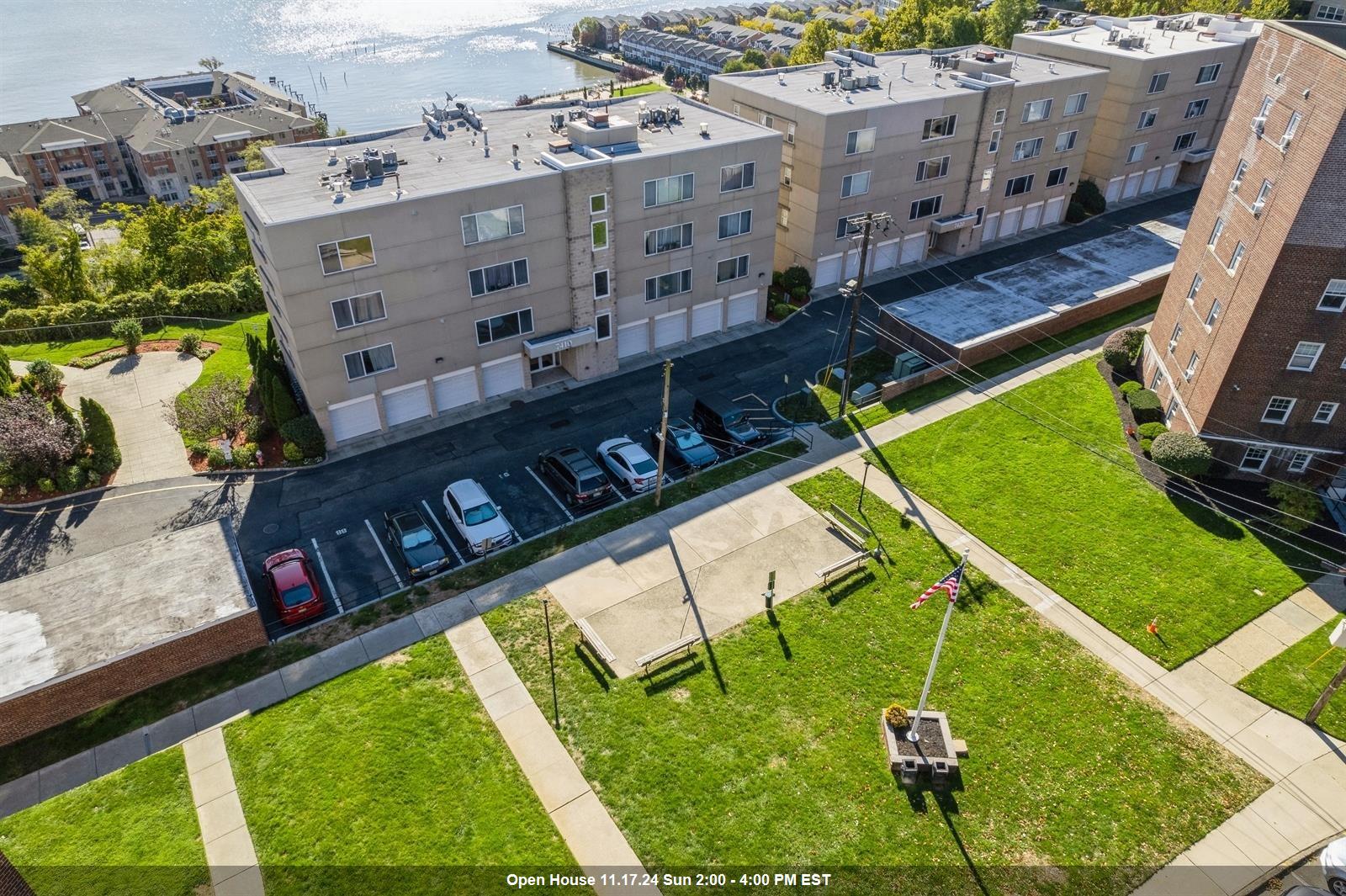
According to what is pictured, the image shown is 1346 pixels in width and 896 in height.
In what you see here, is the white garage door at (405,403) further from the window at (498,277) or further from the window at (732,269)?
the window at (732,269)

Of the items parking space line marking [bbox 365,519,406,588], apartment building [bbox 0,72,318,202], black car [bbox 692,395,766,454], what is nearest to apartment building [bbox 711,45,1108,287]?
black car [bbox 692,395,766,454]

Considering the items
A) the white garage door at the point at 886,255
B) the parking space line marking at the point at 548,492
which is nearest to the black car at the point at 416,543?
the parking space line marking at the point at 548,492

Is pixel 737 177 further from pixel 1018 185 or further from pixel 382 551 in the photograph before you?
pixel 1018 185

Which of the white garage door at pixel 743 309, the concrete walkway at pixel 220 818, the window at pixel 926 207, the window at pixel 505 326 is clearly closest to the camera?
the concrete walkway at pixel 220 818

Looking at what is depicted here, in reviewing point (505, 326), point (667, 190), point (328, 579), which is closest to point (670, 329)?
point (667, 190)

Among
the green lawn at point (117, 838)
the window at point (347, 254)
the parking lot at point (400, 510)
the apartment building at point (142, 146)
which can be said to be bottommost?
the apartment building at point (142, 146)

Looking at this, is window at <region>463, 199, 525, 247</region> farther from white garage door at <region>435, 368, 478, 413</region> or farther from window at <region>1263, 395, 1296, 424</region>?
window at <region>1263, 395, 1296, 424</region>
